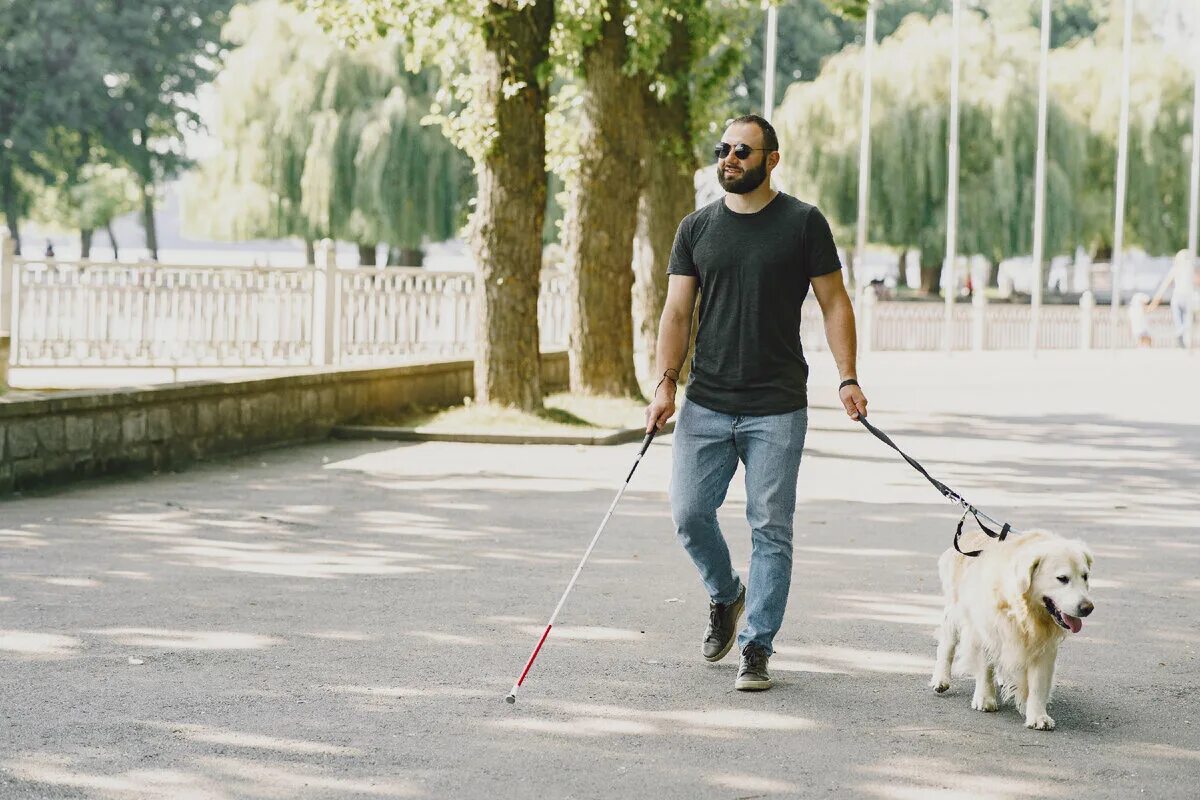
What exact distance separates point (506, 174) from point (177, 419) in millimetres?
4766

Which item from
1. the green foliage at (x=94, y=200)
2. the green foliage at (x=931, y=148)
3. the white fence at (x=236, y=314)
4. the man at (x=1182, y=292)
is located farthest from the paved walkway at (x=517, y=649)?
the green foliage at (x=94, y=200)

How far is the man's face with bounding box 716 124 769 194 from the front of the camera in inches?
255

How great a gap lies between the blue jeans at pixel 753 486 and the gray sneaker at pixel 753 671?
1.3 inches

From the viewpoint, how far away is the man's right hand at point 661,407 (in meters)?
6.62

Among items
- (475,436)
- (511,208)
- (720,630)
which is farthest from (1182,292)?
(720,630)

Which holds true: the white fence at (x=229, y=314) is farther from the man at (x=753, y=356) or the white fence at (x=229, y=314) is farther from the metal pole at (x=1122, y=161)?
the metal pole at (x=1122, y=161)

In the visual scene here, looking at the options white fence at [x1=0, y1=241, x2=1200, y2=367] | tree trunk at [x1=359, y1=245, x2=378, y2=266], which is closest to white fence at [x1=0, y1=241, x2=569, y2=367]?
white fence at [x1=0, y1=241, x2=1200, y2=367]

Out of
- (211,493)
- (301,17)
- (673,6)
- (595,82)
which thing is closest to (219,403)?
(211,493)

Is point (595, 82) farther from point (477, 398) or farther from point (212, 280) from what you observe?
point (212, 280)

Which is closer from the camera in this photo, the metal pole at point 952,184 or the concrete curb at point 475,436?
the concrete curb at point 475,436

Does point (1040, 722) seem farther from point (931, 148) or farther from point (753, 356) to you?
point (931, 148)

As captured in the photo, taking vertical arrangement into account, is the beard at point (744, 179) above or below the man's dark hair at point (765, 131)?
below

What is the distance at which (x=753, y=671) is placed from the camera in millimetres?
6488

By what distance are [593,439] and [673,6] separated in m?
6.07
